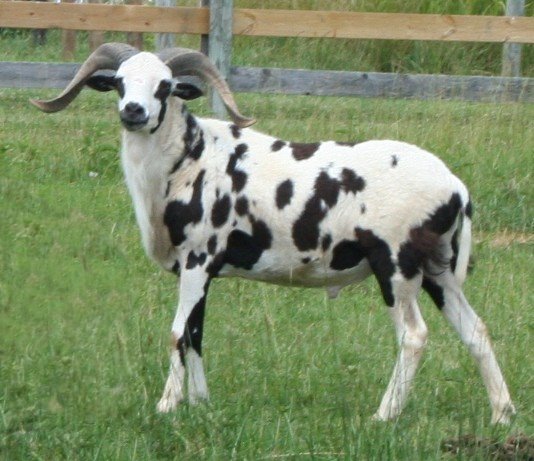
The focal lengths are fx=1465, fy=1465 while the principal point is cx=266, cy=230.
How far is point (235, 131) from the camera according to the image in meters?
7.25

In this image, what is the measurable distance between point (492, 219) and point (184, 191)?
4313 millimetres

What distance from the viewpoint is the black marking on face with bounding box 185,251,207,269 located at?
6.86 metres

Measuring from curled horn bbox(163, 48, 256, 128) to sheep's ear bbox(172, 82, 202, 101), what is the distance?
193mm

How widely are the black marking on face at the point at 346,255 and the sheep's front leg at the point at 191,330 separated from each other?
61cm

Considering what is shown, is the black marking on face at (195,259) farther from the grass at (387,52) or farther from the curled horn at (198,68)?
the grass at (387,52)

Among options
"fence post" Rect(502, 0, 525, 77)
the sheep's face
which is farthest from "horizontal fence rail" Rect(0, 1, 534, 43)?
the sheep's face

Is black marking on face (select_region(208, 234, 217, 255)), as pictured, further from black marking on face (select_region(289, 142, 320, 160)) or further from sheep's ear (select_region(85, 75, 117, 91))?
sheep's ear (select_region(85, 75, 117, 91))

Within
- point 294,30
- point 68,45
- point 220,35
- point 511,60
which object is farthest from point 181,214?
point 68,45

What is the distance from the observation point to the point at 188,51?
750 centimetres

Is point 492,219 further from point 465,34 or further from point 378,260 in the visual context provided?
point 378,260

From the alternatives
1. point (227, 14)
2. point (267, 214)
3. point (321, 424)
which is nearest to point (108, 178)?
point (227, 14)

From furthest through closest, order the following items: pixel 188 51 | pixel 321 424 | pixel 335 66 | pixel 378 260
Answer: pixel 335 66 → pixel 188 51 → pixel 378 260 → pixel 321 424

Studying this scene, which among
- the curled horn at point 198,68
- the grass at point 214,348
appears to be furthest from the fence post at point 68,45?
the curled horn at point 198,68

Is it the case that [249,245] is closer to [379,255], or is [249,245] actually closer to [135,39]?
[379,255]
